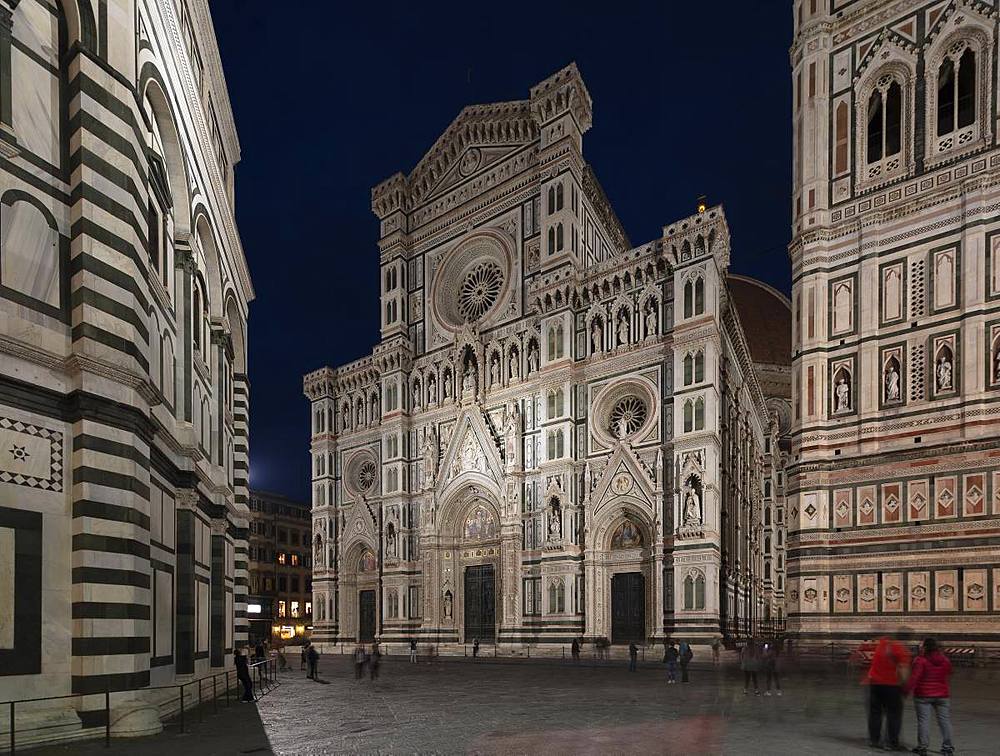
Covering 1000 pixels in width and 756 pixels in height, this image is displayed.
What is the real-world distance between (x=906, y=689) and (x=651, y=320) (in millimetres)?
29557

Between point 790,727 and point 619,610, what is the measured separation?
25.1m

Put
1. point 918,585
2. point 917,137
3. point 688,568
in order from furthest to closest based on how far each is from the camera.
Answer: point 688,568, point 917,137, point 918,585

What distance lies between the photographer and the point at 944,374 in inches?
1097

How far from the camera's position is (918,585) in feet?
89.4

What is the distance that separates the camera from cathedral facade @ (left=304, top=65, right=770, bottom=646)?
122 ft

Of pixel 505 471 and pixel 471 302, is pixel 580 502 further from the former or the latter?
pixel 471 302

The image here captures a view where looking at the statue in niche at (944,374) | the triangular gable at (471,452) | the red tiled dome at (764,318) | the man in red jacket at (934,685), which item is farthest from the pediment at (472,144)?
the red tiled dome at (764,318)

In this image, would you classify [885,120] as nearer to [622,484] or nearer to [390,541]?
[622,484]

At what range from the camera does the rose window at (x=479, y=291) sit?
1900 inches

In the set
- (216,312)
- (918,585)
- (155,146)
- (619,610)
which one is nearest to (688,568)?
(619,610)

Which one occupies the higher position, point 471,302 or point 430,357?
point 471,302

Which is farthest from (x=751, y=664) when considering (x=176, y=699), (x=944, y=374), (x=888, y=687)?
(x=944, y=374)

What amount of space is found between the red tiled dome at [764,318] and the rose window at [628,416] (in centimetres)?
4585

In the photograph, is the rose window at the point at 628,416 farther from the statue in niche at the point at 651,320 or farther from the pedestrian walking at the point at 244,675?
the pedestrian walking at the point at 244,675
